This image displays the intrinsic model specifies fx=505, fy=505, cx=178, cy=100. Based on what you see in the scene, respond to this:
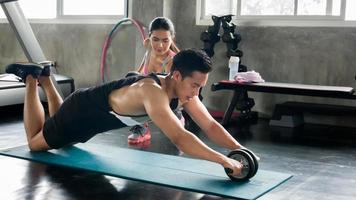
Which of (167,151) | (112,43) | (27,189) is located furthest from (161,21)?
(112,43)

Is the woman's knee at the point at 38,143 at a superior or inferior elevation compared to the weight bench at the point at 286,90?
inferior

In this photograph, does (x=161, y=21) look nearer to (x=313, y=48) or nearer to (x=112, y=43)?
(x=313, y=48)

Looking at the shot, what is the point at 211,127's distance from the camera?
127 inches

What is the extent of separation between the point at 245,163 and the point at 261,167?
831 millimetres

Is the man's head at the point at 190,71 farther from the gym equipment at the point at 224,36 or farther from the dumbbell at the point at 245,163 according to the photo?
the gym equipment at the point at 224,36

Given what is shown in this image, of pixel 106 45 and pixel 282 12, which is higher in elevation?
pixel 282 12

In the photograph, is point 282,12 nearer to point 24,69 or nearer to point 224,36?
point 224,36

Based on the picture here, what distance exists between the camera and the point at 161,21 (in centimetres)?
402

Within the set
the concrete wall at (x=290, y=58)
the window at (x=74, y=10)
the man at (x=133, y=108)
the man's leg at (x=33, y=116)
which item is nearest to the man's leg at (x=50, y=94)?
the man at (x=133, y=108)

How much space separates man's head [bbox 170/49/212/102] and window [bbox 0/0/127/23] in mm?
4293

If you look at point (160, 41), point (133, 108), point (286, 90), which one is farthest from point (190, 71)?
point (286, 90)

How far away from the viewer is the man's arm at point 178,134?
2.80 meters

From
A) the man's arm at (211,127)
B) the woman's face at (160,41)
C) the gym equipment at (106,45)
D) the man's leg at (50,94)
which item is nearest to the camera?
the man's arm at (211,127)

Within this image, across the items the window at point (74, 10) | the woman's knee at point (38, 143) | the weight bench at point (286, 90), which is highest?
the window at point (74, 10)
